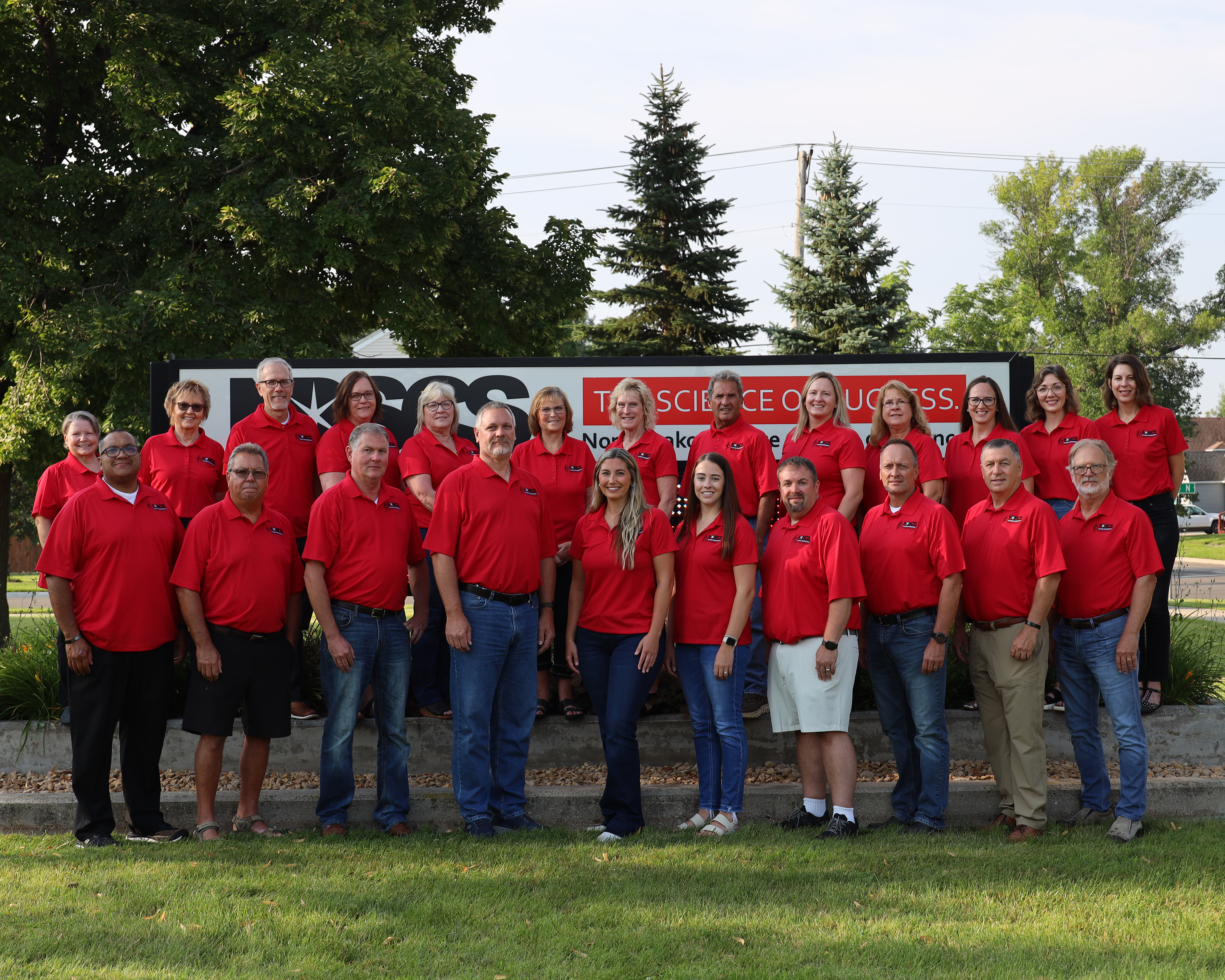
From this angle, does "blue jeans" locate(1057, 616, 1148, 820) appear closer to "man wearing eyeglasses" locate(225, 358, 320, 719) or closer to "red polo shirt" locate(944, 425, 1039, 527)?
"red polo shirt" locate(944, 425, 1039, 527)

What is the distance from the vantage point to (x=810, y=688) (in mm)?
5398

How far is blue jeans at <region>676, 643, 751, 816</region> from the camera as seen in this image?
545 cm

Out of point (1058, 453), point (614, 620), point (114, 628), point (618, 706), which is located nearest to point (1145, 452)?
point (1058, 453)

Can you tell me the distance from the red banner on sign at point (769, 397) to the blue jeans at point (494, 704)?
8.31ft

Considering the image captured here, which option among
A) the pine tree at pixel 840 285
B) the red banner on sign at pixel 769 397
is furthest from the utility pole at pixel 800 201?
the red banner on sign at pixel 769 397

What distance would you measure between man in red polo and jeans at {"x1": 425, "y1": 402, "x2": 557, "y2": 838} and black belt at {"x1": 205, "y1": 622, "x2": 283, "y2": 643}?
3.25ft

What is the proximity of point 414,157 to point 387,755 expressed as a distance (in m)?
10.7

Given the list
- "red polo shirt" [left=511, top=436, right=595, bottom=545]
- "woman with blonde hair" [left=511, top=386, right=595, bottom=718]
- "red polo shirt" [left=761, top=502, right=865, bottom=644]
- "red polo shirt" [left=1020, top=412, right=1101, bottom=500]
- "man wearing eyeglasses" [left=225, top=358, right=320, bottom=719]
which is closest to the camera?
Result: "red polo shirt" [left=761, top=502, right=865, bottom=644]

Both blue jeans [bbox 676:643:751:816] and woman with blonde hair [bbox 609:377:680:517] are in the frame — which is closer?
blue jeans [bbox 676:643:751:816]

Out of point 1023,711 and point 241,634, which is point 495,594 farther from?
point 1023,711

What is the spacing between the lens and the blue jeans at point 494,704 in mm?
5430

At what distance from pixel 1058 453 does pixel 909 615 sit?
68.5 inches

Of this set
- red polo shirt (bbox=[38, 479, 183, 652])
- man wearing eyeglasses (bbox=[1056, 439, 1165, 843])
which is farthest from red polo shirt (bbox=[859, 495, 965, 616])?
red polo shirt (bbox=[38, 479, 183, 652])

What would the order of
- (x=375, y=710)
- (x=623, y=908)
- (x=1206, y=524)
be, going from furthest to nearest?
1. (x=1206, y=524)
2. (x=375, y=710)
3. (x=623, y=908)
